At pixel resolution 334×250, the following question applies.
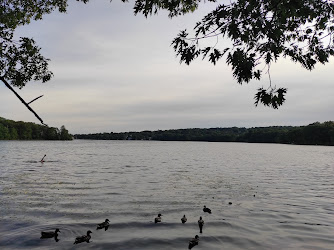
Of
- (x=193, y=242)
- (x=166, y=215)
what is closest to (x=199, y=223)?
(x=193, y=242)

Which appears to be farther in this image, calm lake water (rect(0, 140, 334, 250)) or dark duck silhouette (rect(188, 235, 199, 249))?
calm lake water (rect(0, 140, 334, 250))

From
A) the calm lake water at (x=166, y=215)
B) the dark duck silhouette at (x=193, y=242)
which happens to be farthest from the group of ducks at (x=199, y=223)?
the calm lake water at (x=166, y=215)

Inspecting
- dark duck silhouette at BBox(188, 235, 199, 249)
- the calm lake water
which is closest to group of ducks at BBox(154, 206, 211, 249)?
dark duck silhouette at BBox(188, 235, 199, 249)

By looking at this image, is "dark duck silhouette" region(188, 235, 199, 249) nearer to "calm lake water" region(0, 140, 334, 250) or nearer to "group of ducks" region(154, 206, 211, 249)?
"group of ducks" region(154, 206, 211, 249)

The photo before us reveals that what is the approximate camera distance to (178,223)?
1528 centimetres

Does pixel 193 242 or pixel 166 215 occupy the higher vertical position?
pixel 193 242

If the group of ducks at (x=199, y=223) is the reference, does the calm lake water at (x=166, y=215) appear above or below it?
below

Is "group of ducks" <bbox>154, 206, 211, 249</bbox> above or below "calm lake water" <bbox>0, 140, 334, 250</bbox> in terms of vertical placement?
above

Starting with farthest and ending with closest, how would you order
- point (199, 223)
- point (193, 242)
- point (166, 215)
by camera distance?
point (166, 215) < point (199, 223) < point (193, 242)

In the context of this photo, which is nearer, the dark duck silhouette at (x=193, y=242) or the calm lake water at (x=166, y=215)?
the dark duck silhouette at (x=193, y=242)

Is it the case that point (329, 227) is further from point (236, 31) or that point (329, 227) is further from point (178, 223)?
point (236, 31)

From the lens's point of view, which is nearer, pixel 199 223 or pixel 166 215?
pixel 199 223

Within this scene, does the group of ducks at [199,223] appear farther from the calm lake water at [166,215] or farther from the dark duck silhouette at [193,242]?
the calm lake water at [166,215]

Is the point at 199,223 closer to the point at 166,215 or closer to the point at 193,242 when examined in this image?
the point at 193,242
